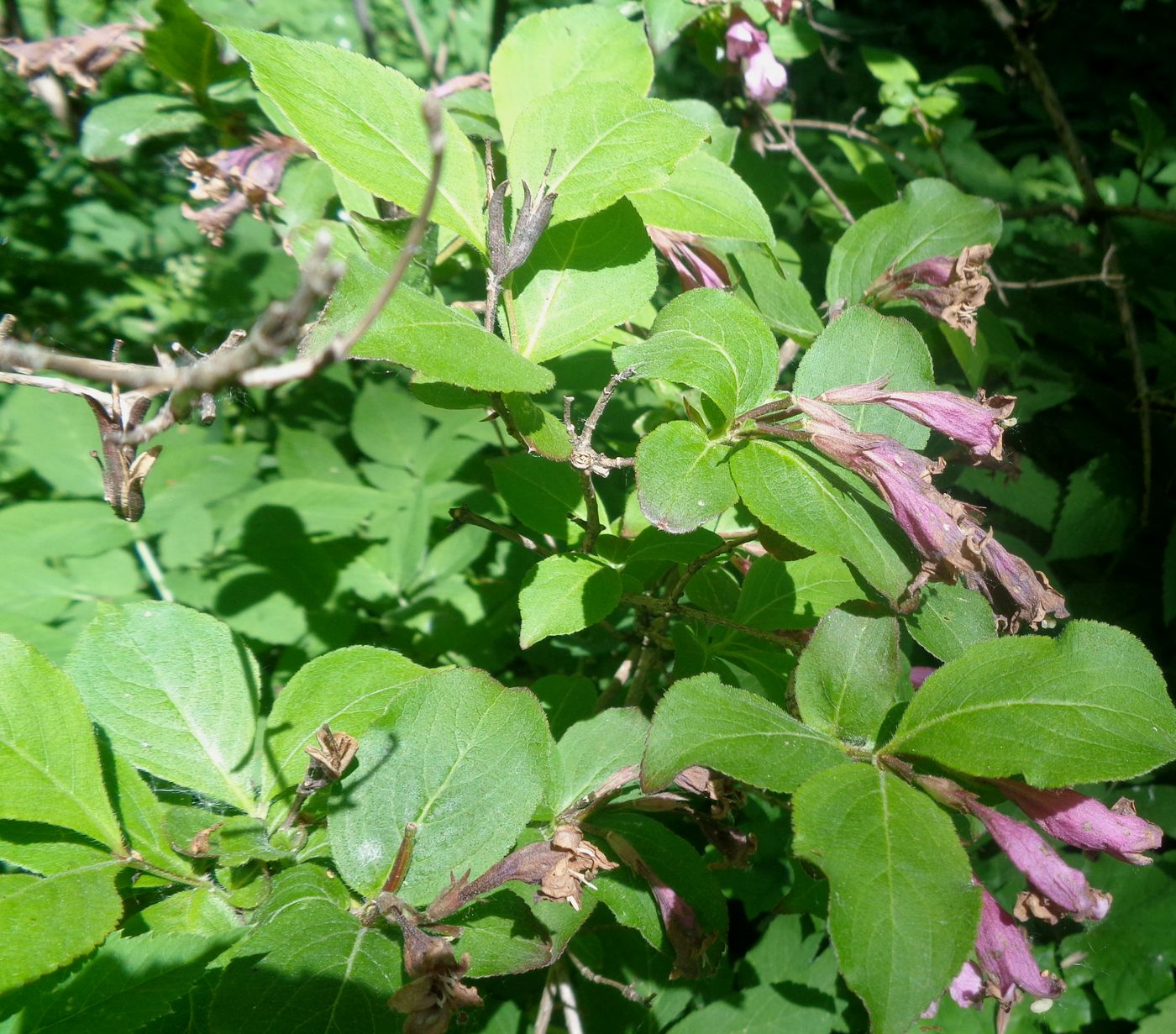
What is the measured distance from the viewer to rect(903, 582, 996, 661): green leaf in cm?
68

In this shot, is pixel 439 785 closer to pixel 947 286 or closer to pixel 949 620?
pixel 949 620

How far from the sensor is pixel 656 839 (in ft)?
2.45

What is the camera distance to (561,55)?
84 centimetres

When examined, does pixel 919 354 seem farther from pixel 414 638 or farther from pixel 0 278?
pixel 0 278

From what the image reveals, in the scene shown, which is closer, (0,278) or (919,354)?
(919,354)

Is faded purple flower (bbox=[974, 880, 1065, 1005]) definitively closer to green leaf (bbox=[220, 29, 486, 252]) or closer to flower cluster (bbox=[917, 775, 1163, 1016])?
flower cluster (bbox=[917, 775, 1163, 1016])

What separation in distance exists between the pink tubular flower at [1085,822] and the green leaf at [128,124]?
1.41 metres

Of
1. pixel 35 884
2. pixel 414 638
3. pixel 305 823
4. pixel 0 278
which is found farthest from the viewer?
pixel 0 278

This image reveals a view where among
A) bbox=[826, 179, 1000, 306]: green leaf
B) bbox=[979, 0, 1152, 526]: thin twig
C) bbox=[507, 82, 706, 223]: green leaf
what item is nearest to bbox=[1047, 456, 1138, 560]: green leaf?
bbox=[979, 0, 1152, 526]: thin twig

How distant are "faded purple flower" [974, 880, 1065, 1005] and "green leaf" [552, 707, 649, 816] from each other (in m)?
0.31

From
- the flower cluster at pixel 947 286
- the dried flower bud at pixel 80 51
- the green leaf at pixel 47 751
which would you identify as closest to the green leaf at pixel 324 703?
the green leaf at pixel 47 751

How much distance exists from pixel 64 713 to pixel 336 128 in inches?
19.4

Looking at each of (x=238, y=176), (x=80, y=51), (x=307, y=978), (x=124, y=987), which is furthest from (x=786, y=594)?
(x=80, y=51)

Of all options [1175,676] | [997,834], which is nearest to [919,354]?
[997,834]
